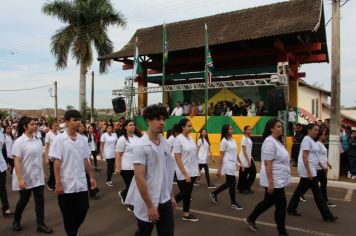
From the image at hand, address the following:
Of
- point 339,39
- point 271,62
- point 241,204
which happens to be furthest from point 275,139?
point 271,62

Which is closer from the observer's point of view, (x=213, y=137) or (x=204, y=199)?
(x=204, y=199)

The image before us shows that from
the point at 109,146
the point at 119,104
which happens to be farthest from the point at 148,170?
the point at 119,104

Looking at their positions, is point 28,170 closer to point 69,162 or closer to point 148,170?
point 69,162

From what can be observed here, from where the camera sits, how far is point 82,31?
27734mm

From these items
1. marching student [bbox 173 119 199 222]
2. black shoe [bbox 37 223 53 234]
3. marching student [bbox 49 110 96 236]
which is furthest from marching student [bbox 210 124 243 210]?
marching student [bbox 49 110 96 236]

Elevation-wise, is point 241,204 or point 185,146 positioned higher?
point 185,146

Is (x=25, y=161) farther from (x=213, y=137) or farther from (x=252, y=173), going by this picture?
(x=213, y=137)

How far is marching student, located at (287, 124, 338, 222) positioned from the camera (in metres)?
6.87

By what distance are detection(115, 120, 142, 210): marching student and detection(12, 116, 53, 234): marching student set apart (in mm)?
1936

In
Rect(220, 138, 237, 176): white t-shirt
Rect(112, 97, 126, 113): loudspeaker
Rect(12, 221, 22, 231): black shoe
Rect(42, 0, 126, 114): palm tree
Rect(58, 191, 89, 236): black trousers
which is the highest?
Rect(42, 0, 126, 114): palm tree

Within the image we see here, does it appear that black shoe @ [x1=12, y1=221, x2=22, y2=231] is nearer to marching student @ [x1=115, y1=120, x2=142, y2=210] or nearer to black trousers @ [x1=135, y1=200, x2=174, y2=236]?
marching student @ [x1=115, y1=120, x2=142, y2=210]

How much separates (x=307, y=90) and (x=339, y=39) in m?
17.8

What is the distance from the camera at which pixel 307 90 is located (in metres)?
29.5

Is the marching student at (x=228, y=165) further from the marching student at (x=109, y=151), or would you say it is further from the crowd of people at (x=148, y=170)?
the marching student at (x=109, y=151)
